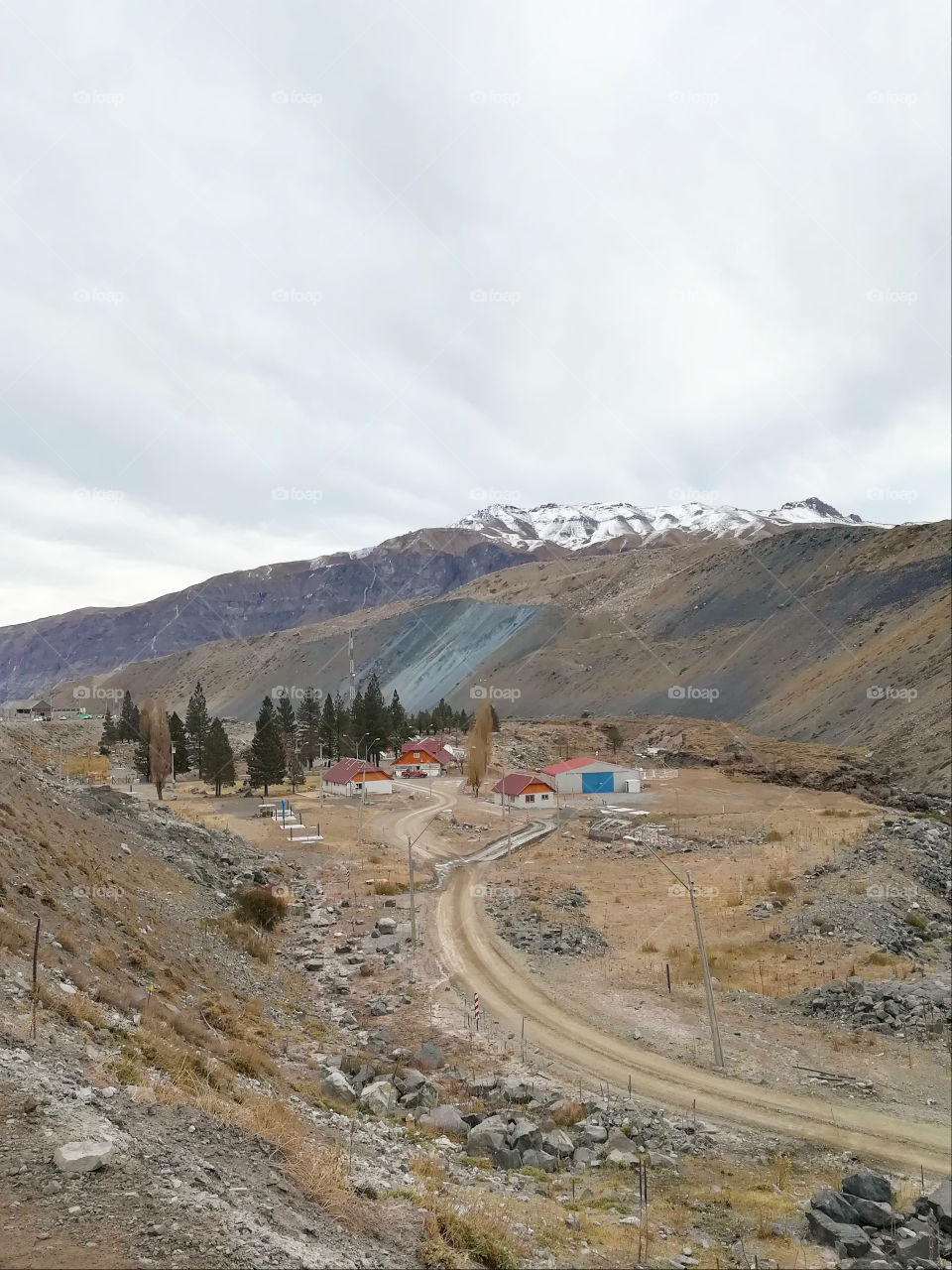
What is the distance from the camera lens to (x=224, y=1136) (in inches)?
420

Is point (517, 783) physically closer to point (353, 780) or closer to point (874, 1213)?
point (353, 780)

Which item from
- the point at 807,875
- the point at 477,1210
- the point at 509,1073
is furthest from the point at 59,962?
the point at 807,875

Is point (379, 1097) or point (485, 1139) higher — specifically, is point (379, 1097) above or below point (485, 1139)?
below

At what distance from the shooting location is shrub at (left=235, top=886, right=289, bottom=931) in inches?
1294

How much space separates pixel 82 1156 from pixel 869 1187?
14752 mm

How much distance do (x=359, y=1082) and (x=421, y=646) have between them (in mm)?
166367

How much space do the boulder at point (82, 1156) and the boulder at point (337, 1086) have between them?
9.29 meters

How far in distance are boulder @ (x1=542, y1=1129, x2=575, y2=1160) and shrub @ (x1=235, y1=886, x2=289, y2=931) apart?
19.4 meters

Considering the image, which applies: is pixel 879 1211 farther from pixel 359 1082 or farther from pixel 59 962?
pixel 59 962

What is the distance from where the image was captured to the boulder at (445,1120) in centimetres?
1648

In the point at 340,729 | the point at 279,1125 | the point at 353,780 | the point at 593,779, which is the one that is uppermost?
the point at 340,729

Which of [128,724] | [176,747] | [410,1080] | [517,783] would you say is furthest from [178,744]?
[410,1080]

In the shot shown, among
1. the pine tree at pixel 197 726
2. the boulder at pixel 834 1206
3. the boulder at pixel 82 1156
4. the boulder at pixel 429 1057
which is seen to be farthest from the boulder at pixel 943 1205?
the pine tree at pixel 197 726

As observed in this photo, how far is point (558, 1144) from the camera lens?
53.2 ft
